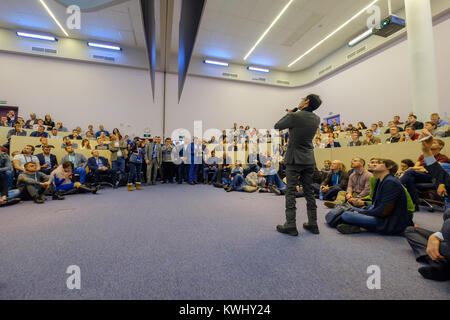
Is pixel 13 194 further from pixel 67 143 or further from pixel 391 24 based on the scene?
pixel 391 24

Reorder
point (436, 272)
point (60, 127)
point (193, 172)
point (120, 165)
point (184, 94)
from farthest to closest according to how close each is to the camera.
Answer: point (184, 94) < point (60, 127) < point (193, 172) < point (120, 165) < point (436, 272)

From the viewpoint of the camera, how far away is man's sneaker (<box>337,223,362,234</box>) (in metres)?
1.87

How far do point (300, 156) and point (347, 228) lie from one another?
2.72ft

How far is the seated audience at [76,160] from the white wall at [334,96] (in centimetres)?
423

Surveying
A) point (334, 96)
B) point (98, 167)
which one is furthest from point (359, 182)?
point (334, 96)

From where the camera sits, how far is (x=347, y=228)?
73.8 inches

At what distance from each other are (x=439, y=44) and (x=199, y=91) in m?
7.98

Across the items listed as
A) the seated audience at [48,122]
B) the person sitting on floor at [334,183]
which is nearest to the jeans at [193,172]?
the person sitting on floor at [334,183]

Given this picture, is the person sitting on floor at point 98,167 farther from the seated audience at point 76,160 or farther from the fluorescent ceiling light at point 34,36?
the fluorescent ceiling light at point 34,36

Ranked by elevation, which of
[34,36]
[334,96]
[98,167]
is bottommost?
[98,167]

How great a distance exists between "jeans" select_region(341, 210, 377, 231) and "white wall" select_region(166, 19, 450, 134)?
6.16 meters

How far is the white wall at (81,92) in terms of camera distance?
6.93m
